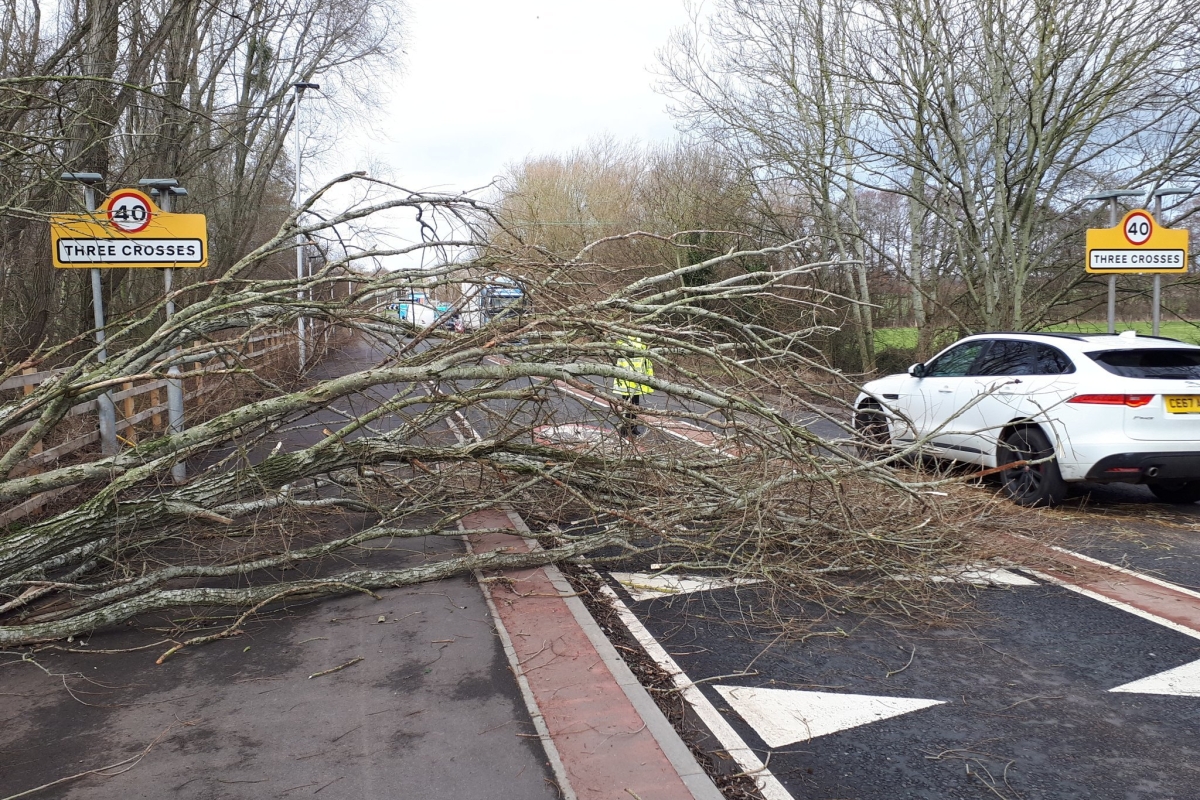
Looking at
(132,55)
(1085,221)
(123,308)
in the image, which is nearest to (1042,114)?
(1085,221)

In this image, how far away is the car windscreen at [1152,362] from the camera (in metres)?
7.42

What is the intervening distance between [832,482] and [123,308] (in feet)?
41.7

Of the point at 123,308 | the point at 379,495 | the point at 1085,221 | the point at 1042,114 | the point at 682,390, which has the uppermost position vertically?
the point at 1042,114

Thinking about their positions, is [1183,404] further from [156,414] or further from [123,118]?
[123,118]

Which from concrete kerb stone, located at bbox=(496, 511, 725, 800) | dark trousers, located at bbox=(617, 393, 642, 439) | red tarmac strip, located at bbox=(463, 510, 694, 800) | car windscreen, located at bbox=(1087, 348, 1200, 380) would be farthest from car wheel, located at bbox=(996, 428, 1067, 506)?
red tarmac strip, located at bbox=(463, 510, 694, 800)

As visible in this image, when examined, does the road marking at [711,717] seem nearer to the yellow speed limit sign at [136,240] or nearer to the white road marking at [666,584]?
the white road marking at [666,584]

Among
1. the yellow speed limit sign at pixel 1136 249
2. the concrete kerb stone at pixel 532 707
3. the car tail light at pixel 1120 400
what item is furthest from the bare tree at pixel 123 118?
the yellow speed limit sign at pixel 1136 249

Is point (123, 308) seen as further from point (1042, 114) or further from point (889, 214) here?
point (889, 214)

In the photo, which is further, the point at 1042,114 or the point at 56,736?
the point at 1042,114

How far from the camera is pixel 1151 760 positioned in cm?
345

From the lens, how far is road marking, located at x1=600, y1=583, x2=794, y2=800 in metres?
3.29

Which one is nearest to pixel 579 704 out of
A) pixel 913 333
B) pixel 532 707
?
pixel 532 707

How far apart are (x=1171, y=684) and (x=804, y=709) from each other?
1859mm

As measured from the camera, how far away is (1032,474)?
25.7 ft
